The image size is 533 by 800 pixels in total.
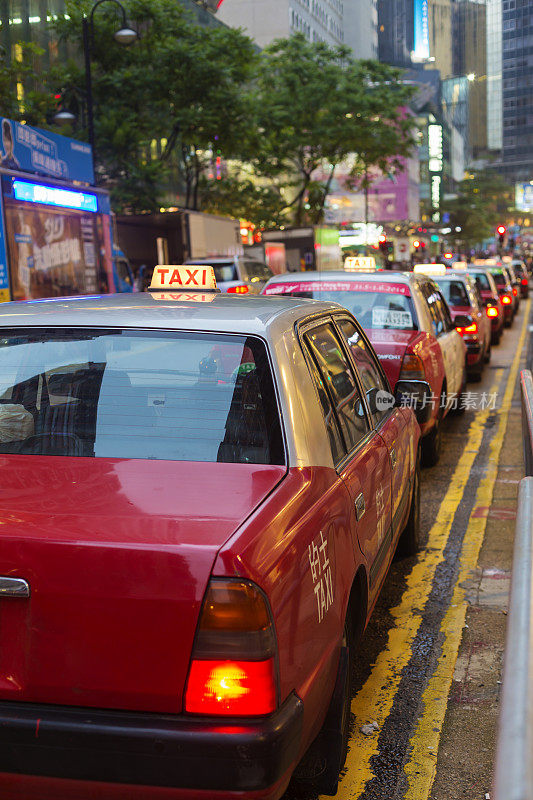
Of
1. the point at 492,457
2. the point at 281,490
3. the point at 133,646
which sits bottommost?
the point at 492,457

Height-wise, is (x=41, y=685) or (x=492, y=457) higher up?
(x=41, y=685)

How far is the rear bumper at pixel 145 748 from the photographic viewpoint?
2264 mm

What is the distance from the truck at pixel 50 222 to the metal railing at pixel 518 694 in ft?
37.9

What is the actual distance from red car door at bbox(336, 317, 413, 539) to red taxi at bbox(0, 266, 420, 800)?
82 centimetres

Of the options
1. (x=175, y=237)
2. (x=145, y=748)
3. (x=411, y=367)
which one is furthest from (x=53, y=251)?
(x=145, y=748)

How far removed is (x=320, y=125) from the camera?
117ft

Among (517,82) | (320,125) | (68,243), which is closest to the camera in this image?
(68,243)

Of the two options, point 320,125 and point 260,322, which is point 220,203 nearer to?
point 320,125

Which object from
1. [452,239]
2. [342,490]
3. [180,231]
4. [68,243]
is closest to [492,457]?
[342,490]

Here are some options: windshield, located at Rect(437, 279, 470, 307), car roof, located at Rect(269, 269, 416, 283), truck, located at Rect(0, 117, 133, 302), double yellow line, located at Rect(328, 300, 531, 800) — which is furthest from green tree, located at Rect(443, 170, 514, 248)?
double yellow line, located at Rect(328, 300, 531, 800)

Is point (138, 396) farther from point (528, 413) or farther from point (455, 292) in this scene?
point (455, 292)

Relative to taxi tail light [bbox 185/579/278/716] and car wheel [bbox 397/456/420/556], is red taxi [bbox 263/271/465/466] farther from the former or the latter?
taxi tail light [bbox 185/579/278/716]

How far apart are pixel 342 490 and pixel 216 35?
95.0 ft

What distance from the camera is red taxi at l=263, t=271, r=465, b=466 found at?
25.6 feet
